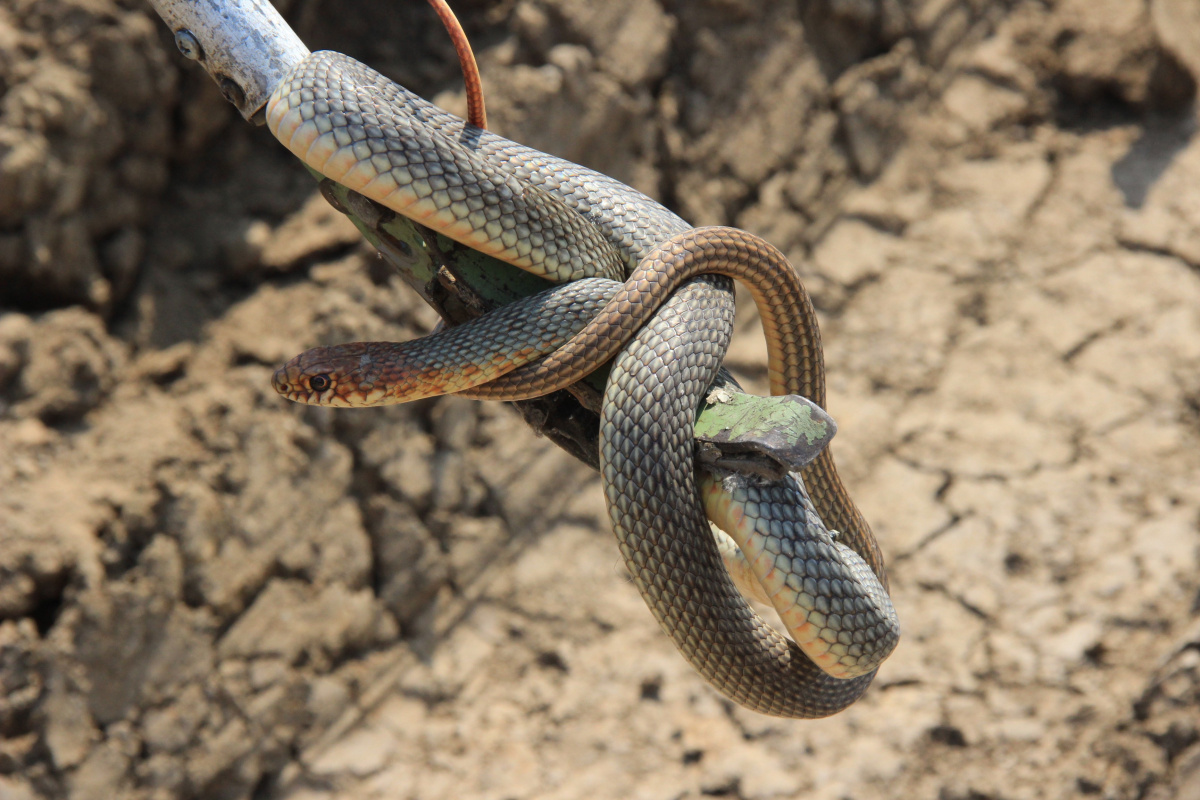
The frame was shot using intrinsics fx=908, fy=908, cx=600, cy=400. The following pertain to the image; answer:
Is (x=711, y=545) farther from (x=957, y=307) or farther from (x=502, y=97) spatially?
(x=957, y=307)

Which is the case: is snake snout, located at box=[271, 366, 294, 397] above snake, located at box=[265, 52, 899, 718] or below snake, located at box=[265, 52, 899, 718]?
below

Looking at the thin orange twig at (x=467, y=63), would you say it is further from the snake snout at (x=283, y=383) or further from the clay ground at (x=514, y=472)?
the clay ground at (x=514, y=472)

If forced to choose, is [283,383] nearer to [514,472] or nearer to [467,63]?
[467,63]

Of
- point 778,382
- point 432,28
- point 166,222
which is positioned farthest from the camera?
point 432,28

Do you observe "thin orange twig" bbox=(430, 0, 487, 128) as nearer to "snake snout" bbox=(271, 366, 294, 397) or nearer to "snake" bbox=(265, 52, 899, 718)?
"snake" bbox=(265, 52, 899, 718)

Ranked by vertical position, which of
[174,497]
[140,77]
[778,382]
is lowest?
[174,497]

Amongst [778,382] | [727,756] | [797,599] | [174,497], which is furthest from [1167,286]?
[174,497]

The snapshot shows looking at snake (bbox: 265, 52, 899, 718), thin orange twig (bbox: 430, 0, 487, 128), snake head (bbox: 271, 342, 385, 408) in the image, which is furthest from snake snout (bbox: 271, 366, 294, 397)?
thin orange twig (bbox: 430, 0, 487, 128)
